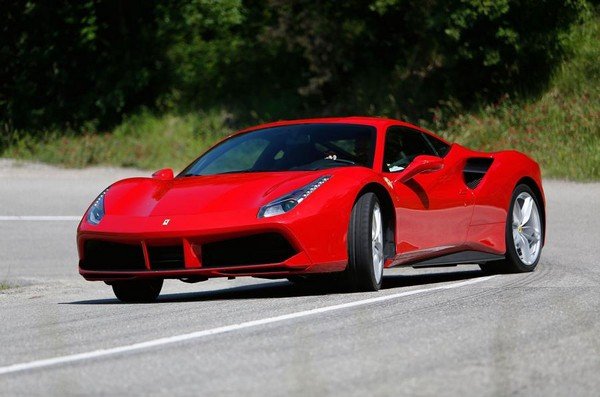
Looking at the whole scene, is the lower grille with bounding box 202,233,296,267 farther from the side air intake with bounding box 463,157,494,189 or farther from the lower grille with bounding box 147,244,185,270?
the side air intake with bounding box 463,157,494,189

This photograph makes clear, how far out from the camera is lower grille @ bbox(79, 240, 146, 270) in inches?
341

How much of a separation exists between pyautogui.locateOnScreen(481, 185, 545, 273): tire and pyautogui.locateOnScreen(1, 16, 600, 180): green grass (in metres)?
9.19

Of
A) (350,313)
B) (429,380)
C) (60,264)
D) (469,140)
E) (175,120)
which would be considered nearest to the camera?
(429,380)

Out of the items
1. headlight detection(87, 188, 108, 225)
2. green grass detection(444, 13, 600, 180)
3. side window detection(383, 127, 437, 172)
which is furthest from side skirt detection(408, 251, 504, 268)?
green grass detection(444, 13, 600, 180)

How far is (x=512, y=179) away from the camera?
10859mm

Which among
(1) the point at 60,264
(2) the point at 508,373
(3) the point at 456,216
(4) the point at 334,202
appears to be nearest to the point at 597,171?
(1) the point at 60,264

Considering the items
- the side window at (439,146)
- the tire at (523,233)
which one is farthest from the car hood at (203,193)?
the tire at (523,233)

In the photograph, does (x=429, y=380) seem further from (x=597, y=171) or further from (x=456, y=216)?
(x=597, y=171)

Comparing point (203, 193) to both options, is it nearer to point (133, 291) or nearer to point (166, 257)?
point (166, 257)

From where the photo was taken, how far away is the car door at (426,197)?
9.34 metres

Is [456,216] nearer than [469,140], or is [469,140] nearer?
[456,216]

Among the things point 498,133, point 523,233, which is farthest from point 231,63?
point 523,233

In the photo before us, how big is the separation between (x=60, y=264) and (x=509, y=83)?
11.9 m

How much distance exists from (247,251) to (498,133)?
15124 millimetres
